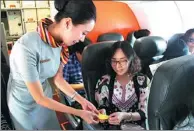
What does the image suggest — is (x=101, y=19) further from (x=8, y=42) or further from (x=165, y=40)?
(x=8, y=42)

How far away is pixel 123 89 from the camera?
0.98 metres

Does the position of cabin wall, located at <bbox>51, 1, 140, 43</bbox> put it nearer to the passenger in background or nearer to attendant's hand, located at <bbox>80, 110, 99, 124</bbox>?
the passenger in background

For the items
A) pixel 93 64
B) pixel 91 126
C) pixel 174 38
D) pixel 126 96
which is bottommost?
pixel 91 126

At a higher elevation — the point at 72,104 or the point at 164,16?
the point at 164,16

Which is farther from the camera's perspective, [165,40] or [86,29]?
[165,40]

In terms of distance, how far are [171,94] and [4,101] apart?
2.27 feet

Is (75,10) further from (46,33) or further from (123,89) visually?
(123,89)

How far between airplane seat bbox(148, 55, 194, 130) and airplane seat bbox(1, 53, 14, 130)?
601 millimetres

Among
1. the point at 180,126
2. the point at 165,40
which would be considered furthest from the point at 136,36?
the point at 180,126

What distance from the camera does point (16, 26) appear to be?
35.2 inches

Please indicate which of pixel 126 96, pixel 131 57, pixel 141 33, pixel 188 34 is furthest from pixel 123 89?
pixel 188 34

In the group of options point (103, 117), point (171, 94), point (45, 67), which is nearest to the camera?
point (171, 94)

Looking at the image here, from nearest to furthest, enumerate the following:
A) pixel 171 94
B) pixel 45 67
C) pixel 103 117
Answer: pixel 171 94, pixel 45 67, pixel 103 117

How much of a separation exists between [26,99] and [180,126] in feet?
2.11
